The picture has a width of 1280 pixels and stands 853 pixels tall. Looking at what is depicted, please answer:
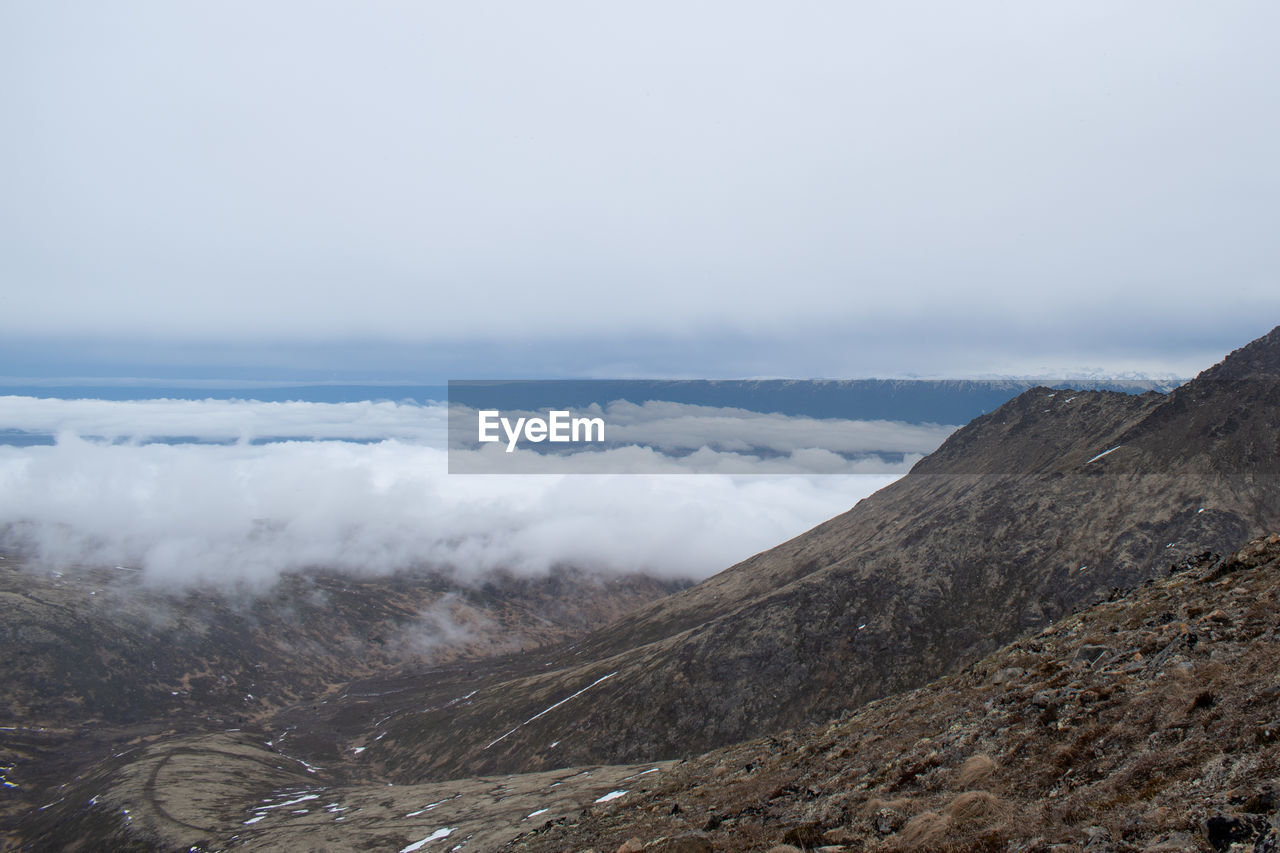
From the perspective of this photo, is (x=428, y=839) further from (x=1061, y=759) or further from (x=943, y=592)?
(x=943, y=592)

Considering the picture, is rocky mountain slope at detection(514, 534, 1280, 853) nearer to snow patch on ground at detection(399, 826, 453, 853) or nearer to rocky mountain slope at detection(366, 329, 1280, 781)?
snow patch on ground at detection(399, 826, 453, 853)

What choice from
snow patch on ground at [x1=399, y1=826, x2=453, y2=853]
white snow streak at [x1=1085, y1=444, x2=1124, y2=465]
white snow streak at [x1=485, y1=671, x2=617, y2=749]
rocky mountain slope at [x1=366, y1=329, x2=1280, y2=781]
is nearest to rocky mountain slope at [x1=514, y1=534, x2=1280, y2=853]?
snow patch on ground at [x1=399, y1=826, x2=453, y2=853]

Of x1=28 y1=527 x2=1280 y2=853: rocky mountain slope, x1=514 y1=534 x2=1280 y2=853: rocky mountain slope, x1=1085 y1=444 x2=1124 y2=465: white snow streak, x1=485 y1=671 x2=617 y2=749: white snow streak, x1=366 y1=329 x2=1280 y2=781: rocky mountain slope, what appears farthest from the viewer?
x1=485 y1=671 x2=617 y2=749: white snow streak

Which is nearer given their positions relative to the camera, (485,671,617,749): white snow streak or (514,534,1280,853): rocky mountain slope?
(514,534,1280,853): rocky mountain slope

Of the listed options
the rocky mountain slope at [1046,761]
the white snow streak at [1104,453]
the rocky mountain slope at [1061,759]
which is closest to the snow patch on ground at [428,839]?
the rocky mountain slope at [1046,761]

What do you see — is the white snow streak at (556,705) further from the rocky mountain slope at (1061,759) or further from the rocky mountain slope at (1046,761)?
the rocky mountain slope at (1061,759)

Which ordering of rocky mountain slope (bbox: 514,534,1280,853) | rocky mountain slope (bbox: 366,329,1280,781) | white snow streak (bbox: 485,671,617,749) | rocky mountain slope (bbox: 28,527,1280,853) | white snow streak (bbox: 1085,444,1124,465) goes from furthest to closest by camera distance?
white snow streak (bbox: 485,671,617,749), white snow streak (bbox: 1085,444,1124,465), rocky mountain slope (bbox: 366,329,1280,781), rocky mountain slope (bbox: 28,527,1280,853), rocky mountain slope (bbox: 514,534,1280,853)

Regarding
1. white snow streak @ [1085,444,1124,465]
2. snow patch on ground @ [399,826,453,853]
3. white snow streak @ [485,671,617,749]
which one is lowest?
white snow streak @ [485,671,617,749]
